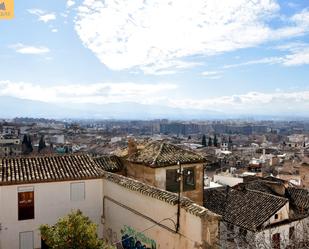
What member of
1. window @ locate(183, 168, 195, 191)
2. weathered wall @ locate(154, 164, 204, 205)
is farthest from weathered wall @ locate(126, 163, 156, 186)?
window @ locate(183, 168, 195, 191)

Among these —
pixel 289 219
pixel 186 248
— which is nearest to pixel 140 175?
pixel 186 248

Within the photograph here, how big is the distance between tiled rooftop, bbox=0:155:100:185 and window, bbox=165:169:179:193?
3220 mm

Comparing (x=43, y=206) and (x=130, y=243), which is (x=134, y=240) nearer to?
(x=130, y=243)

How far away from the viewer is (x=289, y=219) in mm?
22516

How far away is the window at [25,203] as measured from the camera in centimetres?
1725

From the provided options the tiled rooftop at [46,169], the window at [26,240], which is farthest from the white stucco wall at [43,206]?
the tiled rooftop at [46,169]

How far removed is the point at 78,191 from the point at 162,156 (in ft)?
13.7

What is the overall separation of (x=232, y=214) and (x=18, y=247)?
11.4 m

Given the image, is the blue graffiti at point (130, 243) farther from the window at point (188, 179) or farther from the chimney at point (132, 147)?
the chimney at point (132, 147)

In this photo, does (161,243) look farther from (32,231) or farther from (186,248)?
(32,231)

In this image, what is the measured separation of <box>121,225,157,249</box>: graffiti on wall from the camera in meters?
14.7

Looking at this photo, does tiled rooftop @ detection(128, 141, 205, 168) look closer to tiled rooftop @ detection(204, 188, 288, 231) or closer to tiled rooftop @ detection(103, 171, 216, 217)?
tiled rooftop @ detection(103, 171, 216, 217)

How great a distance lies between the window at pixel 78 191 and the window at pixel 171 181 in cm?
382

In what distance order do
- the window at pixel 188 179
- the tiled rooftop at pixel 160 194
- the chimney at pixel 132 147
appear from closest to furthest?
1. the tiled rooftop at pixel 160 194
2. the window at pixel 188 179
3. the chimney at pixel 132 147
